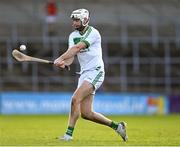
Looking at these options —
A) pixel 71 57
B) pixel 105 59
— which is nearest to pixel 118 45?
pixel 105 59

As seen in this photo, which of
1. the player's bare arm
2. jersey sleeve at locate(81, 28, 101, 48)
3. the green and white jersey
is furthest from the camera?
the green and white jersey

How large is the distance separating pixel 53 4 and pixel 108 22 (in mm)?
3888

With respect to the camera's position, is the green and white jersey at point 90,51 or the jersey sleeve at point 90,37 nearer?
the jersey sleeve at point 90,37

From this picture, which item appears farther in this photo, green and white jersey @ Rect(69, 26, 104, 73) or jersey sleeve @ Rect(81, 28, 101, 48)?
green and white jersey @ Rect(69, 26, 104, 73)

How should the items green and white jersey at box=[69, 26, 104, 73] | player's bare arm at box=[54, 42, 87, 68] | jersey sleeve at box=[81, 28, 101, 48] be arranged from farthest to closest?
green and white jersey at box=[69, 26, 104, 73]
jersey sleeve at box=[81, 28, 101, 48]
player's bare arm at box=[54, 42, 87, 68]

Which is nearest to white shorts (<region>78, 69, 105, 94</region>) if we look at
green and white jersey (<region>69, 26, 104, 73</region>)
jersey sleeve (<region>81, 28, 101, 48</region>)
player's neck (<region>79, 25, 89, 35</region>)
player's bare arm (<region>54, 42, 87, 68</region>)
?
green and white jersey (<region>69, 26, 104, 73</region>)

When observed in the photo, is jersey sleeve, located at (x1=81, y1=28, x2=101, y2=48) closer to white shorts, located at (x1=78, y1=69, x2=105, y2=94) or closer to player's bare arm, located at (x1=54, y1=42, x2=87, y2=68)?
player's bare arm, located at (x1=54, y1=42, x2=87, y2=68)

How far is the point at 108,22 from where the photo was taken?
140 ft

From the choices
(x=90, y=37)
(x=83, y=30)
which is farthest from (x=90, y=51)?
(x=83, y=30)

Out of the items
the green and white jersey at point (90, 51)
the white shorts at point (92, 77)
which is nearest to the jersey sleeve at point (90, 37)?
the green and white jersey at point (90, 51)

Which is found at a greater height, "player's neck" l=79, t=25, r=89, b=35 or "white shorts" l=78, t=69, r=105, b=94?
"player's neck" l=79, t=25, r=89, b=35

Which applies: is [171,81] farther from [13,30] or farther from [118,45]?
[13,30]

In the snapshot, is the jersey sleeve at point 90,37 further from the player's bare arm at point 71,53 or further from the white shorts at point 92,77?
the white shorts at point 92,77

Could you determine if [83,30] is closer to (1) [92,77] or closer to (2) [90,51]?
(2) [90,51]
